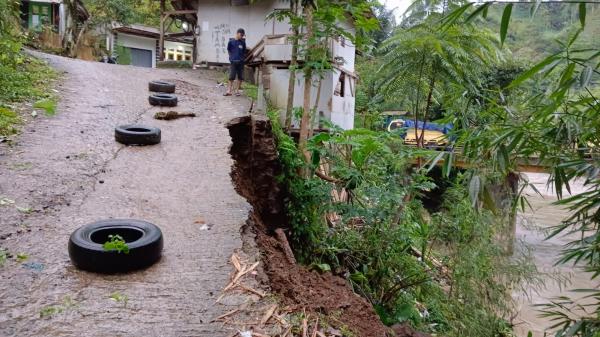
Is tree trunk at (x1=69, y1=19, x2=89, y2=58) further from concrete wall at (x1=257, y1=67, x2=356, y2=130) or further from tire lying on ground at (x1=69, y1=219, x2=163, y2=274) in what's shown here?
tire lying on ground at (x1=69, y1=219, x2=163, y2=274)

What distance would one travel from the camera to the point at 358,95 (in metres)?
19.4

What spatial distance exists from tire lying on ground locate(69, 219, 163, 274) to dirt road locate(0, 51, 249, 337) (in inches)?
2.8

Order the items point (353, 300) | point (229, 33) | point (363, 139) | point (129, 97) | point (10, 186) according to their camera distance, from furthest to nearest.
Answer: point (229, 33)
point (129, 97)
point (363, 139)
point (10, 186)
point (353, 300)

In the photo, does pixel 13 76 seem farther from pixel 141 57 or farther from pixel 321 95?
pixel 141 57

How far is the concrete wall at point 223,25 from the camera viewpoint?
1573 centimetres

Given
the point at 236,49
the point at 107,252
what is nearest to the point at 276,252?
the point at 107,252

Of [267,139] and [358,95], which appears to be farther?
[358,95]

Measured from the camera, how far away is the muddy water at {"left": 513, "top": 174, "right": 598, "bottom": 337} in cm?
633

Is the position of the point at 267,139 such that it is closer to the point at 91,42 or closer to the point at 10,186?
the point at 10,186

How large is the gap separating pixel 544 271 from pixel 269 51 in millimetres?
9448

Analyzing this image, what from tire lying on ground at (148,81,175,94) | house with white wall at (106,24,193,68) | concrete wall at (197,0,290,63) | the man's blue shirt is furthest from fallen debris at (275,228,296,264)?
house with white wall at (106,24,193,68)

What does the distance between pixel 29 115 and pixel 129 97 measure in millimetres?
2756

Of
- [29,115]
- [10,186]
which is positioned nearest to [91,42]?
[29,115]

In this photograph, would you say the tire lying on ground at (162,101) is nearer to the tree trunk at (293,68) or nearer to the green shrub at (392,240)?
the tree trunk at (293,68)
